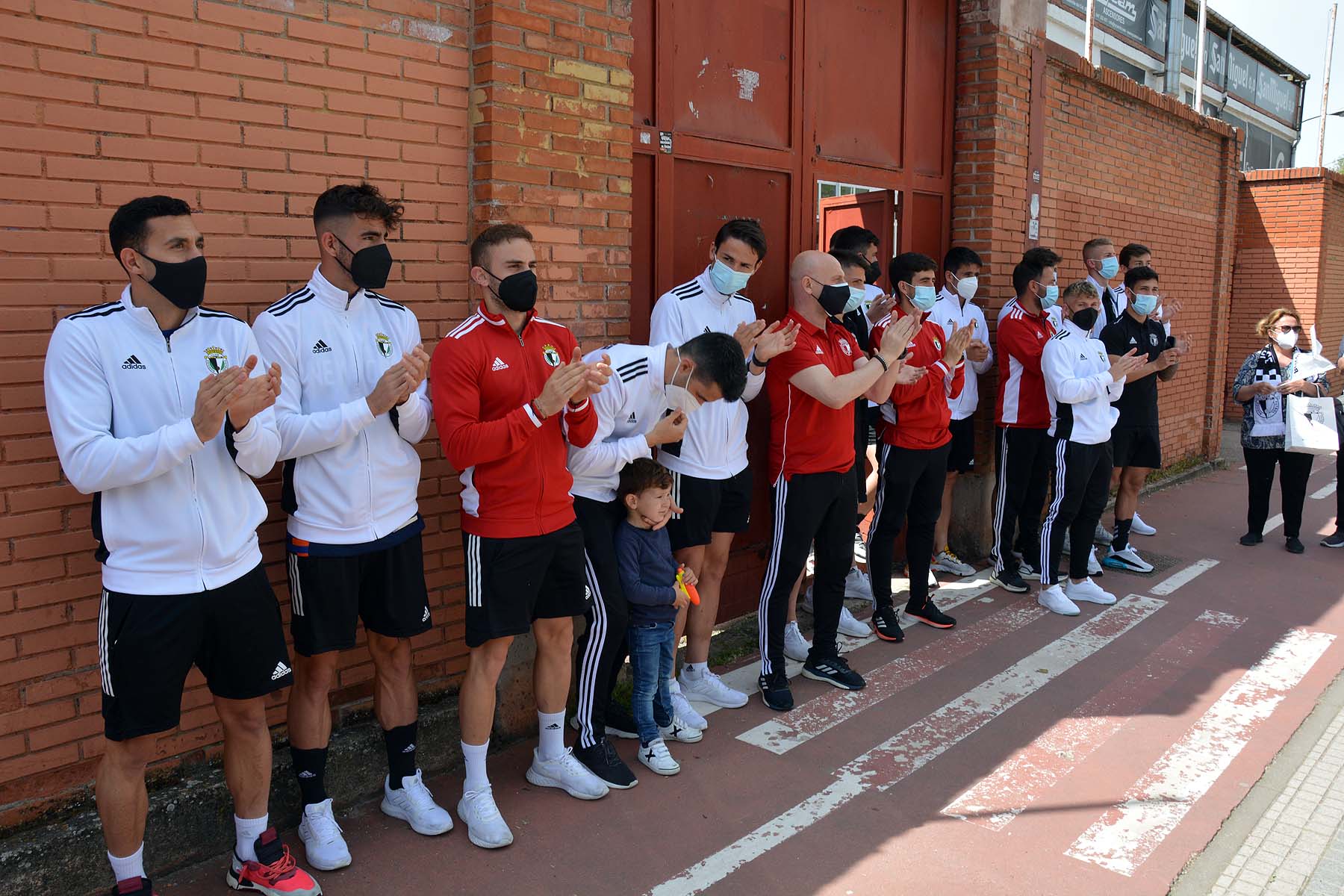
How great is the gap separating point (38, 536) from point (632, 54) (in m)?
3.53

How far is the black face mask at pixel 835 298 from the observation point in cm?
481

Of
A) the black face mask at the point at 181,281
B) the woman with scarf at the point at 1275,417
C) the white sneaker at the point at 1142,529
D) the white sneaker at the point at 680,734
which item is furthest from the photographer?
the white sneaker at the point at 1142,529

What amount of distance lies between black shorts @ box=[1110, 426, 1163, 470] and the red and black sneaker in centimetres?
624

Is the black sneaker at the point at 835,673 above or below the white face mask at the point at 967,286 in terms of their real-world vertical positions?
below


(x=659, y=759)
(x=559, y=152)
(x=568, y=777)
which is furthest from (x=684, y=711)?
(x=559, y=152)

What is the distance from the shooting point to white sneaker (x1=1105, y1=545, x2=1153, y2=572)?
758 centimetres

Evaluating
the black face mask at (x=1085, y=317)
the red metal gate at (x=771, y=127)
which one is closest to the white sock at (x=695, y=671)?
the red metal gate at (x=771, y=127)

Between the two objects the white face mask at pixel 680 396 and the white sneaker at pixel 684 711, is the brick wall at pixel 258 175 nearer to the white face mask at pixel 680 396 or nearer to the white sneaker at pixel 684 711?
the white face mask at pixel 680 396

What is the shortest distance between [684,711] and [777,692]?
54 centimetres

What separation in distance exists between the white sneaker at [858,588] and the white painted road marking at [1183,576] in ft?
6.88

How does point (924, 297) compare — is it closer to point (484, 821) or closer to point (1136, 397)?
point (1136, 397)

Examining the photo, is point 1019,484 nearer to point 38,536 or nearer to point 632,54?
point 632,54

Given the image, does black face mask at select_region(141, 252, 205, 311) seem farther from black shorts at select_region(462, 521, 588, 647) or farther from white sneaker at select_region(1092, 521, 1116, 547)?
white sneaker at select_region(1092, 521, 1116, 547)

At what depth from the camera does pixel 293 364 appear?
339cm
